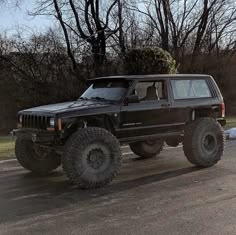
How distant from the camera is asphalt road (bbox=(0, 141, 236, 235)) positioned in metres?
5.91

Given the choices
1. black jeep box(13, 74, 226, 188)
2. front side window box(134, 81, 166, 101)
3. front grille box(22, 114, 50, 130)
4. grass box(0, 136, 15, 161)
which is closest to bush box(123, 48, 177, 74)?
grass box(0, 136, 15, 161)

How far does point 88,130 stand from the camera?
8.36 metres

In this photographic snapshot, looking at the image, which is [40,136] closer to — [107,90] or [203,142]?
[107,90]

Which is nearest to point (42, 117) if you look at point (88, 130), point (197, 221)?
point (88, 130)

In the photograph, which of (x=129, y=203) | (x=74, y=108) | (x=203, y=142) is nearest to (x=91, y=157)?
(x=74, y=108)

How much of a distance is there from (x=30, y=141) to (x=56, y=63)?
20.2 meters

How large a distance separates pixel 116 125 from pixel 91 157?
36.0 inches

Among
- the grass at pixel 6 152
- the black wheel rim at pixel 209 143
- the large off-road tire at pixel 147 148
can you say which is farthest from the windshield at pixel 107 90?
the grass at pixel 6 152

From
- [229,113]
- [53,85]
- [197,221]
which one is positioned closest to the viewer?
[197,221]

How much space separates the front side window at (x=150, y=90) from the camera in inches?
370

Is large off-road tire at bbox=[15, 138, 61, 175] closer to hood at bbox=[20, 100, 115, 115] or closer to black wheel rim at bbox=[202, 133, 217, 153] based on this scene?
hood at bbox=[20, 100, 115, 115]

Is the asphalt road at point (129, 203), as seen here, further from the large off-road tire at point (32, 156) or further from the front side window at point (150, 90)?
the front side window at point (150, 90)

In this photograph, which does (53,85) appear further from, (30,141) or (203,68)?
(30,141)

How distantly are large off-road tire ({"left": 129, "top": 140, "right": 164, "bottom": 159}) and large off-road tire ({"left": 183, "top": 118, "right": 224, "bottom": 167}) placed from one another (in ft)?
4.26
